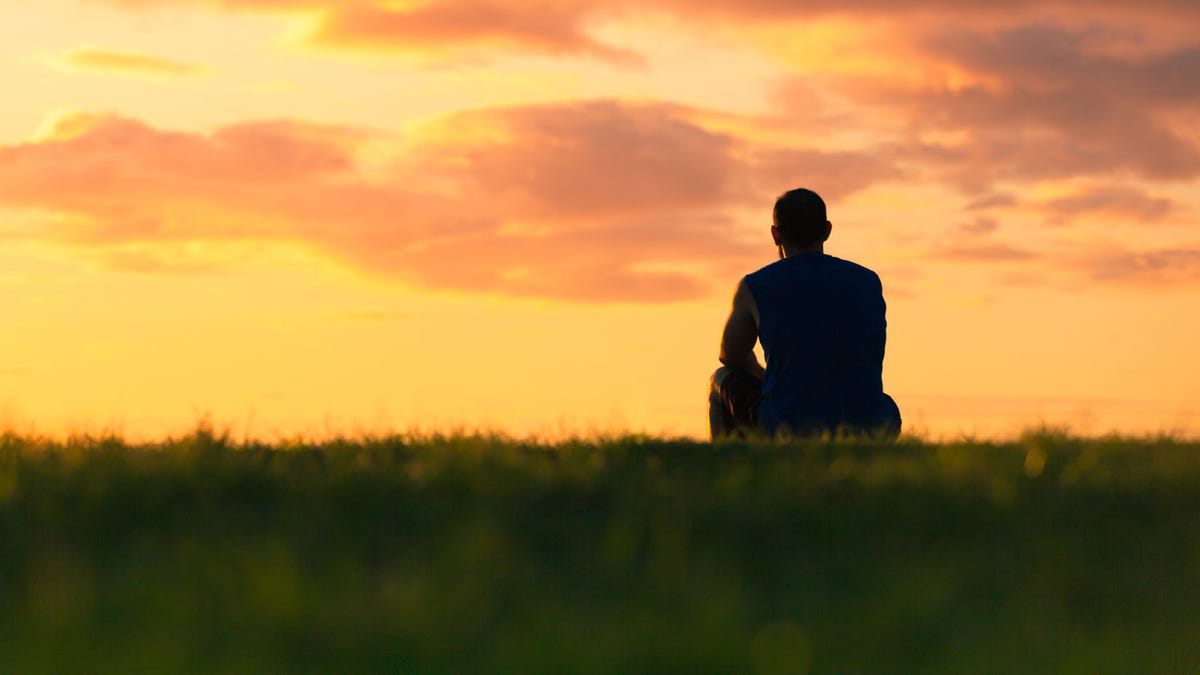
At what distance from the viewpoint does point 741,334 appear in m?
9.48

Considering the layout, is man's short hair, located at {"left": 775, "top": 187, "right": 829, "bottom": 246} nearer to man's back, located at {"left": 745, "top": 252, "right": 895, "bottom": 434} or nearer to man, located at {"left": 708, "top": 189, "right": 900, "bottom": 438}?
man, located at {"left": 708, "top": 189, "right": 900, "bottom": 438}

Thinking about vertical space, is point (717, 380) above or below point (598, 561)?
above

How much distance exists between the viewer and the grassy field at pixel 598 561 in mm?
4121

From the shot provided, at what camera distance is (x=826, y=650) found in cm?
418

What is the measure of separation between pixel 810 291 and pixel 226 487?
434cm

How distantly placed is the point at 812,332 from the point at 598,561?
14.5ft

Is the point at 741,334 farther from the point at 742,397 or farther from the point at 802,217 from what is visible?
the point at 802,217

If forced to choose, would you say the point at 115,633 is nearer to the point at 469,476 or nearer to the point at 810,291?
the point at 469,476

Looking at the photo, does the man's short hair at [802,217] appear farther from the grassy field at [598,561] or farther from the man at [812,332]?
the grassy field at [598,561]

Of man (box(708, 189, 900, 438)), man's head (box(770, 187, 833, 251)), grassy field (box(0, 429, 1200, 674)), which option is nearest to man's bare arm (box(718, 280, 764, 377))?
man (box(708, 189, 900, 438))

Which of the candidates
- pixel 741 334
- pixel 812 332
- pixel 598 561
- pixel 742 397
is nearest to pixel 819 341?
pixel 812 332

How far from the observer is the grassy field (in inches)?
162

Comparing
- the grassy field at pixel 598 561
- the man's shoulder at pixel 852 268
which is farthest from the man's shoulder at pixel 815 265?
the grassy field at pixel 598 561

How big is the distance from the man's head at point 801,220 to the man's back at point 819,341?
21 centimetres
